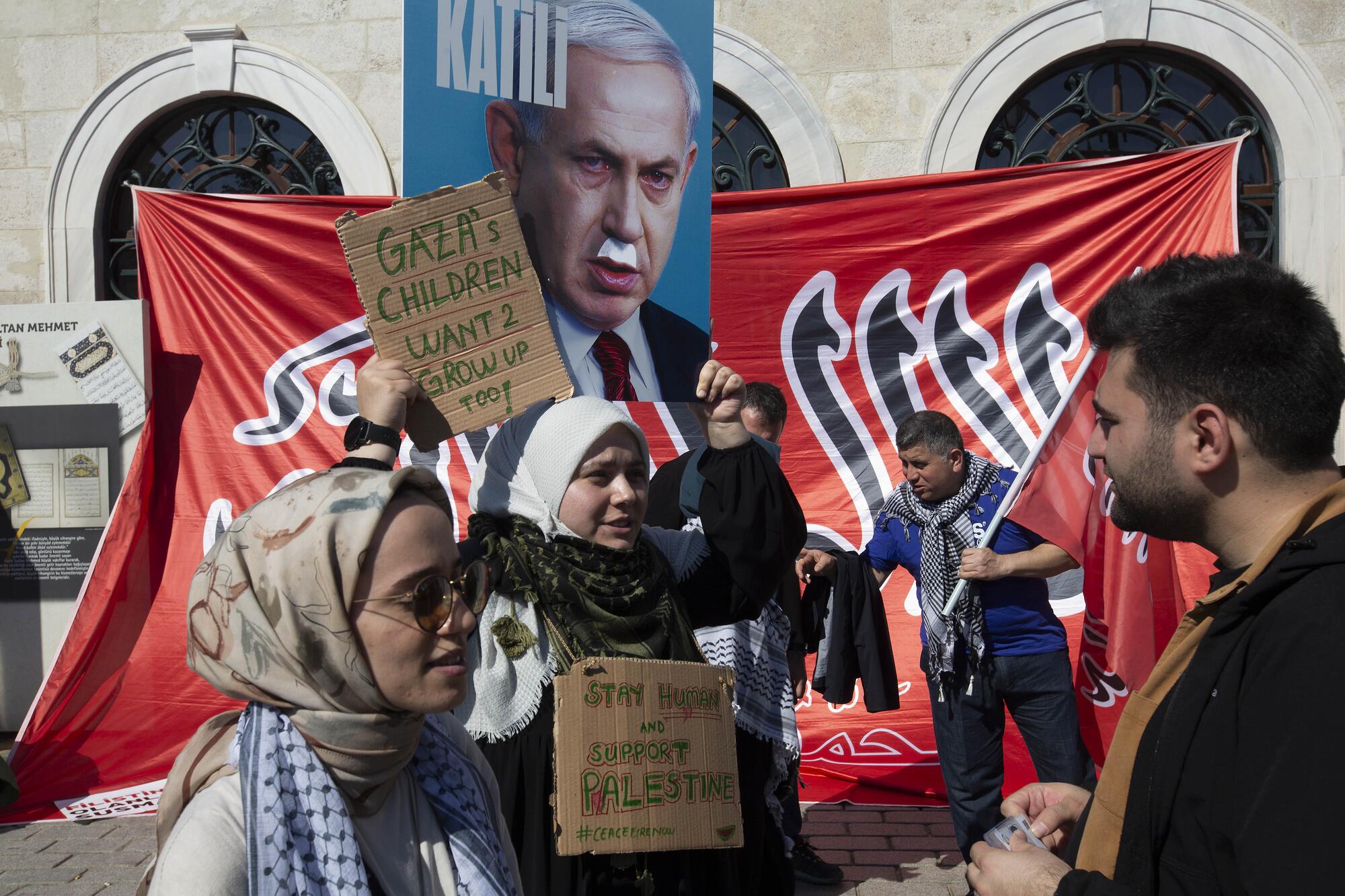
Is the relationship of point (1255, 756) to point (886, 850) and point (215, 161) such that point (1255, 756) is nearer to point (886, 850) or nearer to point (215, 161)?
point (886, 850)

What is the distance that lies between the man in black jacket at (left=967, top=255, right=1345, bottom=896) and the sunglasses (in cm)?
85

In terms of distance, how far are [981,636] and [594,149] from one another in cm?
245

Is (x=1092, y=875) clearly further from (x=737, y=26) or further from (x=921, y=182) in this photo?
(x=737, y=26)

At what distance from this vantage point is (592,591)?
2.37 meters

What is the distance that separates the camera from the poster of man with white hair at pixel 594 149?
8.29 feet

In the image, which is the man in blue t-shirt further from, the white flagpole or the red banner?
the red banner

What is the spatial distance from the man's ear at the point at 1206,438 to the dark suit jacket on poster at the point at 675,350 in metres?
1.44

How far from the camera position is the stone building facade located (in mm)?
6297

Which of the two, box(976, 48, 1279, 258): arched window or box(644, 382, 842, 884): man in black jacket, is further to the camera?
box(976, 48, 1279, 258): arched window

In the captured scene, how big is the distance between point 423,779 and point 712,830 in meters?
0.95

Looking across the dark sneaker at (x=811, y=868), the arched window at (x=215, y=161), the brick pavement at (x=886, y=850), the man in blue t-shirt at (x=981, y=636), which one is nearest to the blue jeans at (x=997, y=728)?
the man in blue t-shirt at (x=981, y=636)

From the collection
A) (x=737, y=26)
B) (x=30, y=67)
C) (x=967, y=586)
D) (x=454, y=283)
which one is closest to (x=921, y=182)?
(x=737, y=26)

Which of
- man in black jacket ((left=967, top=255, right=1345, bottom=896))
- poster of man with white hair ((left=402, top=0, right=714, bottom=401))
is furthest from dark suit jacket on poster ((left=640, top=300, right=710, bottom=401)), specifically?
man in black jacket ((left=967, top=255, right=1345, bottom=896))

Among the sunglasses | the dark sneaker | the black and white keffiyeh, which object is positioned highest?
the sunglasses
